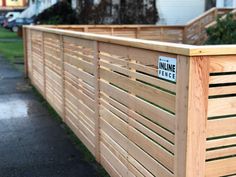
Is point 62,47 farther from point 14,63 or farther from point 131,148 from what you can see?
point 14,63

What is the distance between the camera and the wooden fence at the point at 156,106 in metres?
2.91

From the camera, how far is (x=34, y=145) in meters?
6.00

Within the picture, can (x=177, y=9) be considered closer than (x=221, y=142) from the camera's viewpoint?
No

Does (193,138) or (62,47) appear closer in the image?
(193,138)

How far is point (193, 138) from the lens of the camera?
9.62 feet

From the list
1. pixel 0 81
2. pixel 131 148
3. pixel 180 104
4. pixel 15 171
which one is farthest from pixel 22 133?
pixel 0 81

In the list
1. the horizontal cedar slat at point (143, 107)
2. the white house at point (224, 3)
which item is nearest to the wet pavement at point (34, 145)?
the horizontal cedar slat at point (143, 107)

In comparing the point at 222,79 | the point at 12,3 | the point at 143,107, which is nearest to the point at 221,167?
the point at 222,79

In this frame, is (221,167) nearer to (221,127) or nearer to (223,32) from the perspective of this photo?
(221,127)

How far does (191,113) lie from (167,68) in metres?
0.42

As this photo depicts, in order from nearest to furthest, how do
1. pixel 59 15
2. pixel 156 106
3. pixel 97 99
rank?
pixel 156 106 < pixel 97 99 < pixel 59 15

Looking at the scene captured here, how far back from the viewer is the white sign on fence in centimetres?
305

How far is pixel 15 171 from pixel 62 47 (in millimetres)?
2448

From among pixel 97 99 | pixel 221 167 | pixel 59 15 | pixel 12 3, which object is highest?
pixel 12 3
